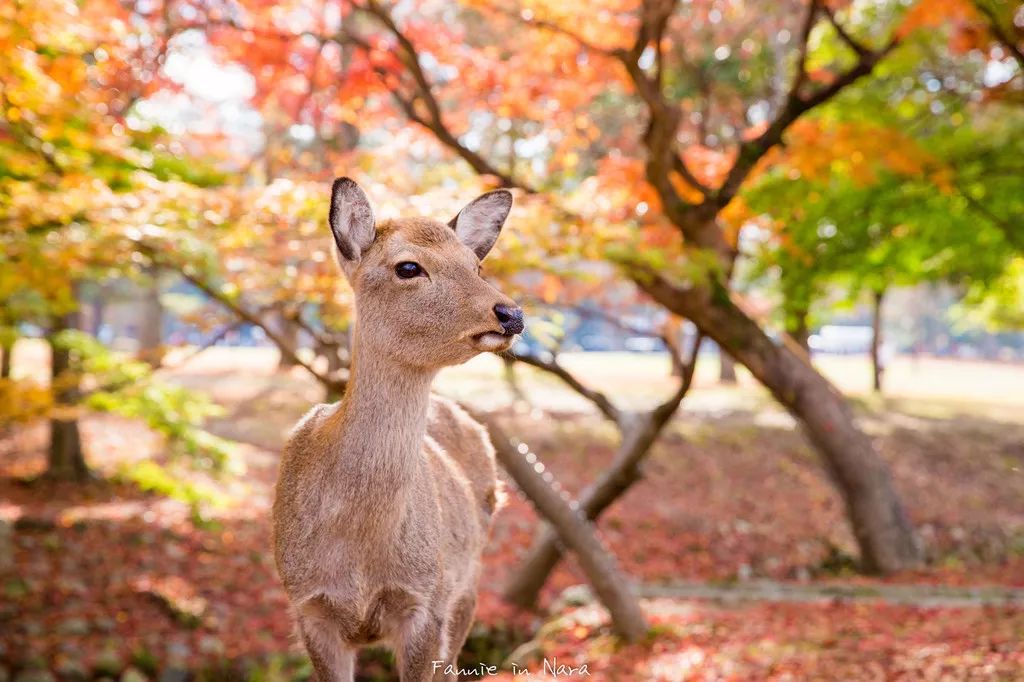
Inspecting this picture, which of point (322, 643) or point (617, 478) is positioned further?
point (617, 478)

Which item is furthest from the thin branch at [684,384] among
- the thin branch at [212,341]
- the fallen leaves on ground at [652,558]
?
the thin branch at [212,341]

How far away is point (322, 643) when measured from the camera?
117 inches

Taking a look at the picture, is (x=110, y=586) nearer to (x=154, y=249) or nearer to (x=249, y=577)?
(x=249, y=577)

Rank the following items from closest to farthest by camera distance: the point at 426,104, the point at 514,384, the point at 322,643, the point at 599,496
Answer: the point at 322,643 → the point at 599,496 → the point at 426,104 → the point at 514,384

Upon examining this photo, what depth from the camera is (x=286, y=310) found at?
757 cm

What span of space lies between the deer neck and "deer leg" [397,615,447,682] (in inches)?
19.7

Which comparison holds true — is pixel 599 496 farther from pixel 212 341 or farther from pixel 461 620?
pixel 461 620

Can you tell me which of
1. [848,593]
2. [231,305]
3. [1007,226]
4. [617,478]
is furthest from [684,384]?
[1007,226]

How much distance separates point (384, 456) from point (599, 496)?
705 cm

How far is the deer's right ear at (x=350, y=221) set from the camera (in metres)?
2.67

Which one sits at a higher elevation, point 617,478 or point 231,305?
point 231,305

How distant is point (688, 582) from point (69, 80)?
10226 millimetres

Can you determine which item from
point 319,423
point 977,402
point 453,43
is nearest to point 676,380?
point 977,402

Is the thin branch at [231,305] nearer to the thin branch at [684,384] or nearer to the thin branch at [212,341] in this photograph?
the thin branch at [212,341]
